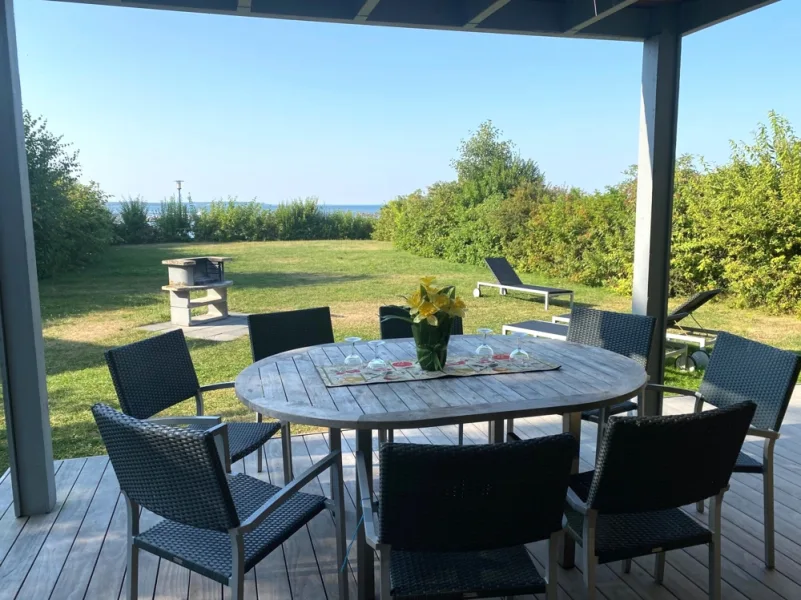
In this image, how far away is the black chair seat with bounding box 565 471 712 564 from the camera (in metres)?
1.53

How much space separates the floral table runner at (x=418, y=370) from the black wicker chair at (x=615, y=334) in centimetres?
55

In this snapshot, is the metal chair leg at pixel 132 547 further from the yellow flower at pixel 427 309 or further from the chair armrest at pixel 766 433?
the chair armrest at pixel 766 433

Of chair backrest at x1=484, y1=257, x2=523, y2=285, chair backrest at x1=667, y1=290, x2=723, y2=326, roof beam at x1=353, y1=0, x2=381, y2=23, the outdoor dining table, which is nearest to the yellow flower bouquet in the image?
the outdoor dining table

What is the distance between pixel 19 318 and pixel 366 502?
1730 millimetres

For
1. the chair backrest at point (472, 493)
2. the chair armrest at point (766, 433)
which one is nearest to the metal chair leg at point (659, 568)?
the chair armrest at point (766, 433)

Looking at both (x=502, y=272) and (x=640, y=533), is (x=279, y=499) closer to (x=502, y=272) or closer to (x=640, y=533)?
(x=640, y=533)

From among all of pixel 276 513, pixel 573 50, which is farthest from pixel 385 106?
pixel 276 513

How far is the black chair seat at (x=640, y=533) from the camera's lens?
1.53 meters

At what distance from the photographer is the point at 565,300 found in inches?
316

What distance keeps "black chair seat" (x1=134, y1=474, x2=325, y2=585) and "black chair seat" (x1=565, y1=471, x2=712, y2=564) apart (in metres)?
0.76

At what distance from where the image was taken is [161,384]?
2311 mm

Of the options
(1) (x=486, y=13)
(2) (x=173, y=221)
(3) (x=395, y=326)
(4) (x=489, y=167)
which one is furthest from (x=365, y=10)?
(4) (x=489, y=167)

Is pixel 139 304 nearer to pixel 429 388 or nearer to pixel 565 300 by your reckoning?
pixel 565 300

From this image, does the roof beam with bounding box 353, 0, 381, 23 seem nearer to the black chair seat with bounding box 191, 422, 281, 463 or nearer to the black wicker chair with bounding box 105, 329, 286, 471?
the black wicker chair with bounding box 105, 329, 286, 471
